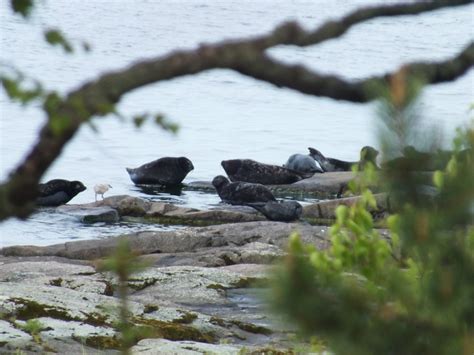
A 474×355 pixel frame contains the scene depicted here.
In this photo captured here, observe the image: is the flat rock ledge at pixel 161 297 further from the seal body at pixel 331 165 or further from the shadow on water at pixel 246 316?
the seal body at pixel 331 165

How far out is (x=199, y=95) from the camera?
68.4 m

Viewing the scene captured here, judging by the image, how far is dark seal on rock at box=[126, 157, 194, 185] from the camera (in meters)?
33.6

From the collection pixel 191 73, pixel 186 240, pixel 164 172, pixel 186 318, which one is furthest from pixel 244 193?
pixel 191 73

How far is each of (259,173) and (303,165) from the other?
2.08 meters

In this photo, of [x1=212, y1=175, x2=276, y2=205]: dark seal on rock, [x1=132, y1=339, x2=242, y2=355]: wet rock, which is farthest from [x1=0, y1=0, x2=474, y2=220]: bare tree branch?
[x1=212, y1=175, x2=276, y2=205]: dark seal on rock

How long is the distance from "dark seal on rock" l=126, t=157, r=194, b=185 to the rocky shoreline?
386 inches

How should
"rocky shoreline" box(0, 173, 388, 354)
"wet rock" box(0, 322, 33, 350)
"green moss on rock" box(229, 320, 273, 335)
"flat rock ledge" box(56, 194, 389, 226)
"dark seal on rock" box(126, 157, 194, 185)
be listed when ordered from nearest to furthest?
1. "wet rock" box(0, 322, 33, 350)
2. "rocky shoreline" box(0, 173, 388, 354)
3. "green moss on rock" box(229, 320, 273, 335)
4. "flat rock ledge" box(56, 194, 389, 226)
5. "dark seal on rock" box(126, 157, 194, 185)

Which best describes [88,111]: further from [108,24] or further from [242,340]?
[108,24]

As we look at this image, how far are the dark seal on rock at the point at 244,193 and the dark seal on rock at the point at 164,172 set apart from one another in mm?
3573

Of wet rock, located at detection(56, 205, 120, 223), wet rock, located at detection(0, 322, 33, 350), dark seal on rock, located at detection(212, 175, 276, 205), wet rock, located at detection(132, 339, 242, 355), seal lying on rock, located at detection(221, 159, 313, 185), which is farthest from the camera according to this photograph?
seal lying on rock, located at detection(221, 159, 313, 185)

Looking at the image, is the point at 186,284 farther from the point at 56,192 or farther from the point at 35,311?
the point at 56,192

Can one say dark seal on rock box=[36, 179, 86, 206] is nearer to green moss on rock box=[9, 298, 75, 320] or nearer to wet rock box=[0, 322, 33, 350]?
green moss on rock box=[9, 298, 75, 320]

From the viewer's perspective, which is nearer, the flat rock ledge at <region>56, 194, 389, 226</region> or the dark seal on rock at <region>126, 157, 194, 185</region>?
the flat rock ledge at <region>56, 194, 389, 226</region>

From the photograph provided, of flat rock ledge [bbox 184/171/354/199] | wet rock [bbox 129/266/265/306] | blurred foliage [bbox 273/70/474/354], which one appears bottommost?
flat rock ledge [bbox 184/171/354/199]
